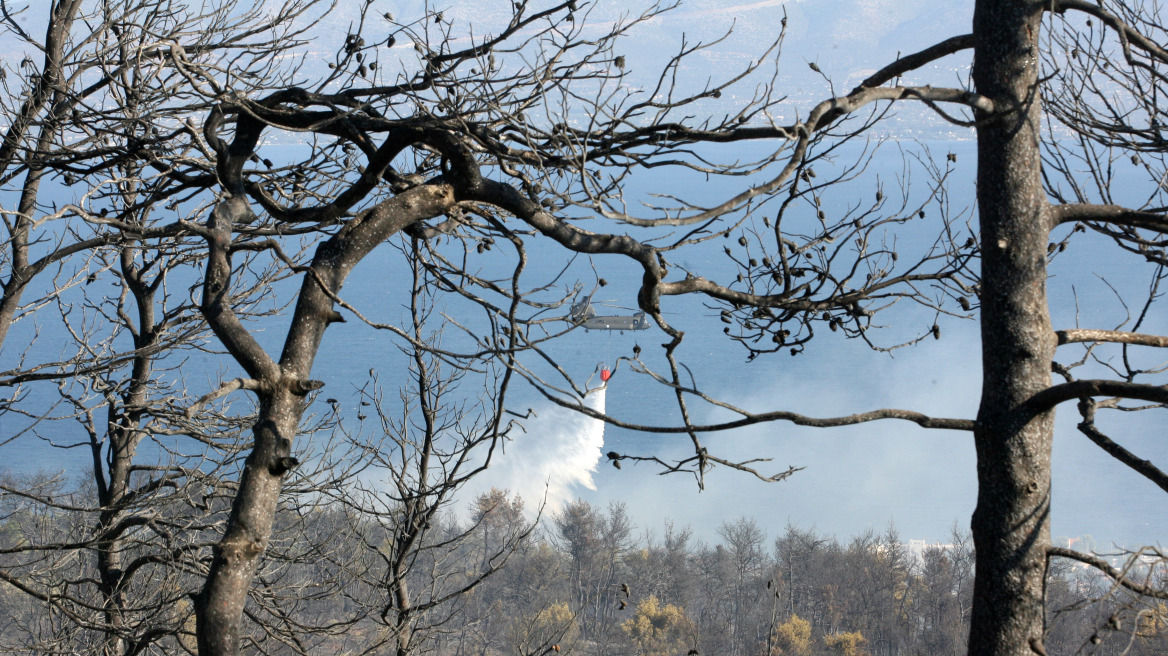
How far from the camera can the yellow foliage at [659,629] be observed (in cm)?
3903

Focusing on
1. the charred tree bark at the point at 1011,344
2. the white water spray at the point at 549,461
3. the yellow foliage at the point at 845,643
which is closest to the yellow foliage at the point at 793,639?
the yellow foliage at the point at 845,643

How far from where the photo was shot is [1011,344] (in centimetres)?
273

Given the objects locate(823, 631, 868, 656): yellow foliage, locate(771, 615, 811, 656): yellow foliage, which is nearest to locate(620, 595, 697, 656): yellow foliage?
locate(771, 615, 811, 656): yellow foliage

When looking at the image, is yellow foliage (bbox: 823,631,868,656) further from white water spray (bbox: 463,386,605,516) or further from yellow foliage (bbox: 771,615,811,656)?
white water spray (bbox: 463,386,605,516)

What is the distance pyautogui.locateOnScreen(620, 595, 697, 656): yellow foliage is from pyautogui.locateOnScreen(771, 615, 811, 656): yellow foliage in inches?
146

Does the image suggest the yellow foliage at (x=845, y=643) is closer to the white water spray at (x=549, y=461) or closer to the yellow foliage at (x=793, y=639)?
the yellow foliage at (x=793, y=639)

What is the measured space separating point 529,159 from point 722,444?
6010cm

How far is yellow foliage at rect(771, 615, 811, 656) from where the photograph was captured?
121ft

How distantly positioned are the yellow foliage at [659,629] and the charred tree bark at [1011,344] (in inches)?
1505

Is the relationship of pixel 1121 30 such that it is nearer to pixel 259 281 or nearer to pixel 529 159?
pixel 529 159

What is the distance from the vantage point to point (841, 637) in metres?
38.5

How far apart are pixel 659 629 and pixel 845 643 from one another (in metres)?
7.96

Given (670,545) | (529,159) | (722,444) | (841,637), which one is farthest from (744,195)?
(722,444)

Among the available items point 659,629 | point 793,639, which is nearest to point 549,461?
point 659,629
